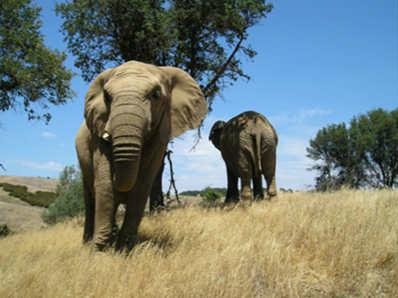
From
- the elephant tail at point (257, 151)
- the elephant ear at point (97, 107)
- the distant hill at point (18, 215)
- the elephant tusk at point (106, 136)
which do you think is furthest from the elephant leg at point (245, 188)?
the distant hill at point (18, 215)

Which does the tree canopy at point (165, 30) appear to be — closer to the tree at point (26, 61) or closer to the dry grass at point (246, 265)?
the tree at point (26, 61)

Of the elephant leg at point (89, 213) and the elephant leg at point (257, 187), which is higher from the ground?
the elephant leg at point (257, 187)

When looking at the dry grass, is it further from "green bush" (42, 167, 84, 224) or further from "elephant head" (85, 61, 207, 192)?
"green bush" (42, 167, 84, 224)

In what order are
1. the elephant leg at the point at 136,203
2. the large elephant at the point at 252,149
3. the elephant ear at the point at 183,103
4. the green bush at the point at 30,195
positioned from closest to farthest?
the elephant leg at the point at 136,203 → the elephant ear at the point at 183,103 → the large elephant at the point at 252,149 → the green bush at the point at 30,195

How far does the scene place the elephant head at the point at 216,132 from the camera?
15422 millimetres

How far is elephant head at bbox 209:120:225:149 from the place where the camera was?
15422 millimetres

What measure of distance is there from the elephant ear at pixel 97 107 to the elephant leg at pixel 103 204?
0.43m

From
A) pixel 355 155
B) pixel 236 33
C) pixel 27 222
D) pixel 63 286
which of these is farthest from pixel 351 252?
pixel 355 155

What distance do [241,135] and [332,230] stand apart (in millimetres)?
6816

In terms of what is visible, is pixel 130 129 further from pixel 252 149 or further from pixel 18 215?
pixel 18 215

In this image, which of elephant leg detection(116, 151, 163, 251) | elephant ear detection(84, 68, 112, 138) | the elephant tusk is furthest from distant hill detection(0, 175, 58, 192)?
the elephant tusk

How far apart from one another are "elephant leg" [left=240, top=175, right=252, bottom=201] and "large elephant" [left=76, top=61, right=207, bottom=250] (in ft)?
17.4

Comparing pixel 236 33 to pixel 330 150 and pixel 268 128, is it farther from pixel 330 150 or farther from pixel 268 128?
pixel 330 150

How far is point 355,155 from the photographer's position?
109 feet
